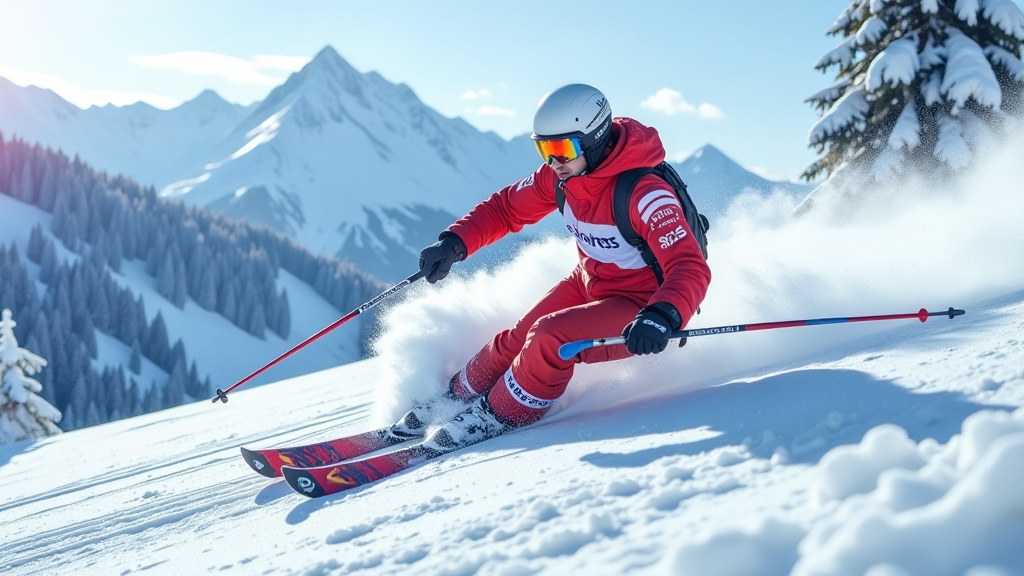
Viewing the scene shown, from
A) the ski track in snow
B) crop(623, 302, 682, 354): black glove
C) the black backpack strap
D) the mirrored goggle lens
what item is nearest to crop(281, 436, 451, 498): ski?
the ski track in snow

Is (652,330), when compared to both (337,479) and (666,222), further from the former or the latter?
(337,479)

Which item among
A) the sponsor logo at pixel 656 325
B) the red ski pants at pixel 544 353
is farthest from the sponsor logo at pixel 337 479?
the sponsor logo at pixel 656 325

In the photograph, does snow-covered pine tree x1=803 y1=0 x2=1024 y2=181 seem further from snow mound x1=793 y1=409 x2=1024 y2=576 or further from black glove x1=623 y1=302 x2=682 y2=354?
snow mound x1=793 y1=409 x2=1024 y2=576

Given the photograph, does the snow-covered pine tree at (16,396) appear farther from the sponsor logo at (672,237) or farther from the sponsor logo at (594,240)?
the sponsor logo at (672,237)

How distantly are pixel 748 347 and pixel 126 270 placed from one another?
295 feet

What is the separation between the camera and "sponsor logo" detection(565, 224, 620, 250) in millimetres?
4281

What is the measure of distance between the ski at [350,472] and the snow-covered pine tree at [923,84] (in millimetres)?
9327

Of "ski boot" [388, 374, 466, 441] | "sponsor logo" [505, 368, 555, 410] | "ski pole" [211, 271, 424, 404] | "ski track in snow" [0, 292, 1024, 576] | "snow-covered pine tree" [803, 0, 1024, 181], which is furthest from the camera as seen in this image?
"snow-covered pine tree" [803, 0, 1024, 181]

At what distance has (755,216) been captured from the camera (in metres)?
9.52

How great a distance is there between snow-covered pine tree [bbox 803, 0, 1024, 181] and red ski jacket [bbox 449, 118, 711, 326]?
26.3 feet

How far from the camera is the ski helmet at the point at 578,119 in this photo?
4.13 metres

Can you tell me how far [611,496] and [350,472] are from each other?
177 centimetres

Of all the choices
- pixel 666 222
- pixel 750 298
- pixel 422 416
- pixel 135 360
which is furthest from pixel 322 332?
pixel 135 360

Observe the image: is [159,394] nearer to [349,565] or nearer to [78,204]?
[78,204]
